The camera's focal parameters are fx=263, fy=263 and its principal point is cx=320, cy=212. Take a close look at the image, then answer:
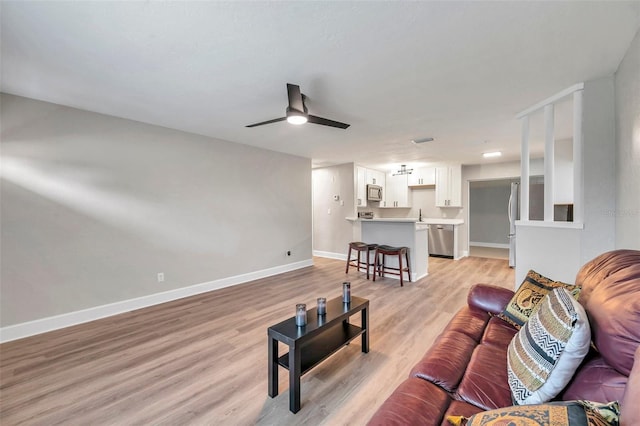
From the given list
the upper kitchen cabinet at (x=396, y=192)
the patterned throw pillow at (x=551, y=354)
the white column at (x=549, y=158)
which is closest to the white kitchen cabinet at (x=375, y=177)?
the upper kitchen cabinet at (x=396, y=192)

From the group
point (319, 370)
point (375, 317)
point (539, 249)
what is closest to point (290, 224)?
point (375, 317)

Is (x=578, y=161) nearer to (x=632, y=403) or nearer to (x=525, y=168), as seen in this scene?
(x=525, y=168)

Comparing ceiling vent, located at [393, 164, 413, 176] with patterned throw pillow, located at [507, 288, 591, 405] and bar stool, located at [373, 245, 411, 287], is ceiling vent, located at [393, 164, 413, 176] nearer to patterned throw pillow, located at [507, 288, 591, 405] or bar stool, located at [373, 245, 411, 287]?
bar stool, located at [373, 245, 411, 287]

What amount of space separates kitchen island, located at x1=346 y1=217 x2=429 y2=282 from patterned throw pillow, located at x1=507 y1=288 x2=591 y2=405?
3.46 metres

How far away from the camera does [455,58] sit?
2.08 m

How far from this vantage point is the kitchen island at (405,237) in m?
4.63

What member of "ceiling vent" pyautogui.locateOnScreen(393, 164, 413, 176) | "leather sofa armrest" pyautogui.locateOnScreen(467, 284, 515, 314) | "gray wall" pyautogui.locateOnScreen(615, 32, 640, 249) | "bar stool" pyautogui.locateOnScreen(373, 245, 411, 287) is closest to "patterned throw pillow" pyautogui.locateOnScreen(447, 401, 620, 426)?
"leather sofa armrest" pyautogui.locateOnScreen(467, 284, 515, 314)

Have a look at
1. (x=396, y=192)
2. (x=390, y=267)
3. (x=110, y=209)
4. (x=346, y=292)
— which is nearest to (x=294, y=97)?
(x=346, y=292)

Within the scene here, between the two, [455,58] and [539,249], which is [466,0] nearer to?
[455,58]

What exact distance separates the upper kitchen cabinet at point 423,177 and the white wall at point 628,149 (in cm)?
477

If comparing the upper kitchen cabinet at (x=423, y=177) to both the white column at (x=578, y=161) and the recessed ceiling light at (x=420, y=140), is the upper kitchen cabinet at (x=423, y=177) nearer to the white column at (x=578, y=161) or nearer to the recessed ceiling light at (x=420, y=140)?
the recessed ceiling light at (x=420, y=140)

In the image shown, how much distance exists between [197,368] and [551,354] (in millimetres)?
2333

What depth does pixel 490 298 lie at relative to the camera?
211cm

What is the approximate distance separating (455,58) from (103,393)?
3.64 metres
